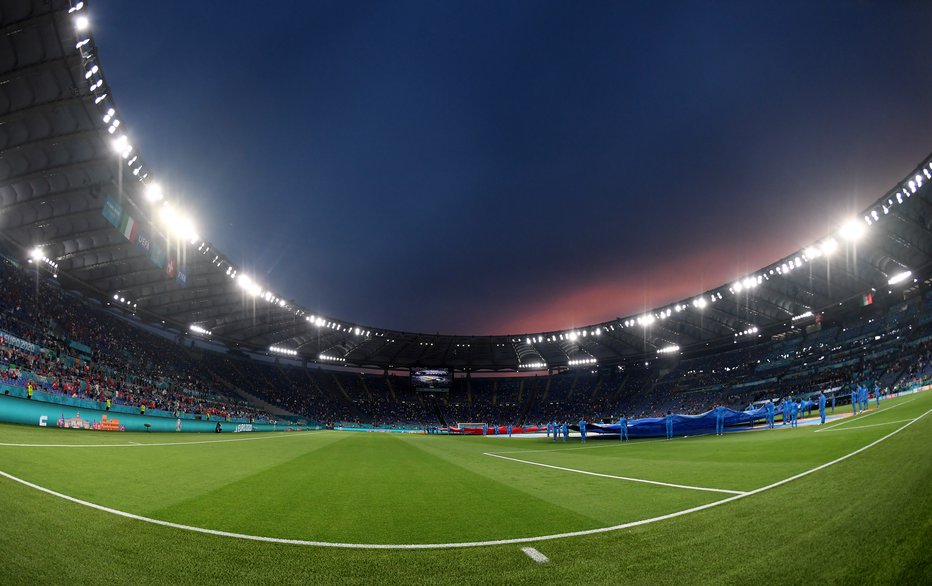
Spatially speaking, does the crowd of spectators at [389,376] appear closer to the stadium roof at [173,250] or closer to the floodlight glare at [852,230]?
the stadium roof at [173,250]

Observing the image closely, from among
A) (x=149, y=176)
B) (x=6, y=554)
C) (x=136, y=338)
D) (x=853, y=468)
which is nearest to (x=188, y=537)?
(x=6, y=554)

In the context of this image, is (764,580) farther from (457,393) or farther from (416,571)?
(457,393)

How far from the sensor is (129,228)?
74.3ft

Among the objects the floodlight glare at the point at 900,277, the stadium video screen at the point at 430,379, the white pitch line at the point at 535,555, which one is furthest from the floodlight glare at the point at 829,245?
the stadium video screen at the point at 430,379

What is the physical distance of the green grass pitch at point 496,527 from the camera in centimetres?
282

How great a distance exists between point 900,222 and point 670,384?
35908mm

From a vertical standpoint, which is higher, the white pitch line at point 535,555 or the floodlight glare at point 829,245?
the floodlight glare at point 829,245

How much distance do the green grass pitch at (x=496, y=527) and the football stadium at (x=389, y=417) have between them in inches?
1.5

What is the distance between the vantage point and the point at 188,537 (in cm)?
381

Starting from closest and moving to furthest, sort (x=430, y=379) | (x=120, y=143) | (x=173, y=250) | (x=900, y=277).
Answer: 1. (x=120, y=143)
2. (x=173, y=250)
3. (x=900, y=277)
4. (x=430, y=379)

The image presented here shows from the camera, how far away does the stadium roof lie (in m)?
17.8

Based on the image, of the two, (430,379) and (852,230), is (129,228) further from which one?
(430,379)

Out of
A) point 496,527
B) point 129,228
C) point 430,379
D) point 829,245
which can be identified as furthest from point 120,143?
point 430,379

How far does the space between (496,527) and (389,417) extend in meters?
63.6
